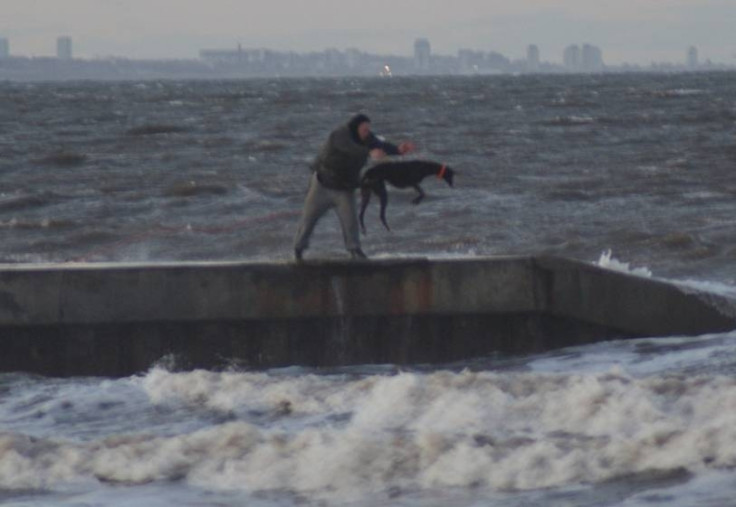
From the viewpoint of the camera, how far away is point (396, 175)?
1384 cm

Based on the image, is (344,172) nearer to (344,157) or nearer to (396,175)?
(344,157)

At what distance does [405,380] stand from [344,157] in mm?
2351

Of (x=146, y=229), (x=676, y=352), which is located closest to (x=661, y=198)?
(x=146, y=229)

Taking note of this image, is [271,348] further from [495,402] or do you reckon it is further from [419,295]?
[495,402]

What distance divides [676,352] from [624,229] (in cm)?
1107

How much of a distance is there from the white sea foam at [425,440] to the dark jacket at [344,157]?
199 cm

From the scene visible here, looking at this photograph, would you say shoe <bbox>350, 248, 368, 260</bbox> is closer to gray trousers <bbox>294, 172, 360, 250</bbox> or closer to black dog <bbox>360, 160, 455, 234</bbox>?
gray trousers <bbox>294, 172, 360, 250</bbox>

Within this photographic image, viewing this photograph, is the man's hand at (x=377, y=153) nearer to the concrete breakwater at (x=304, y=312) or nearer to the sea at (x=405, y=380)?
the concrete breakwater at (x=304, y=312)

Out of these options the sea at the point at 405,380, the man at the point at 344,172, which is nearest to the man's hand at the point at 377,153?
the man at the point at 344,172

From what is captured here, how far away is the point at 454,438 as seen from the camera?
1033 centimetres

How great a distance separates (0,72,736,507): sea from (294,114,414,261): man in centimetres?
82

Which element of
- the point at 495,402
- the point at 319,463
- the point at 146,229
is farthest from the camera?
the point at 146,229

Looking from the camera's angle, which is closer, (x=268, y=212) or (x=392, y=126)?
→ (x=268, y=212)

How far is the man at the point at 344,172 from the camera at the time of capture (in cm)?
1311
